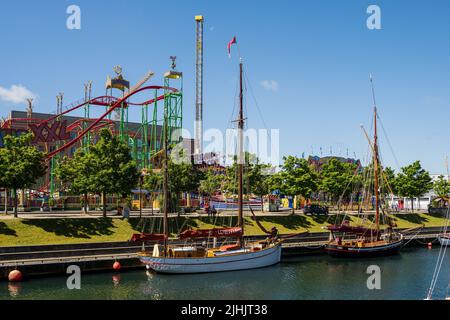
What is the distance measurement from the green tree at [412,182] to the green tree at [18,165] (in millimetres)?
72847

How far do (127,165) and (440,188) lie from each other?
76.1 m

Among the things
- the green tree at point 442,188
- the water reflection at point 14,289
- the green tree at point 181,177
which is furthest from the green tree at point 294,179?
the water reflection at point 14,289

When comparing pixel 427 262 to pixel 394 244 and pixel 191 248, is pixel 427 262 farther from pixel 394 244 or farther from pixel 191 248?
pixel 191 248

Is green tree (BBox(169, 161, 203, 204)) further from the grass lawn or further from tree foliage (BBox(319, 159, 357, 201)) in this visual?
tree foliage (BBox(319, 159, 357, 201))

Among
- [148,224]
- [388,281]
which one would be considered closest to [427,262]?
[388,281]

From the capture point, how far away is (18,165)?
2047 inches


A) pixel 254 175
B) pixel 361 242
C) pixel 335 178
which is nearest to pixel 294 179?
pixel 254 175

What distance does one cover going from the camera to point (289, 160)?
3071 inches

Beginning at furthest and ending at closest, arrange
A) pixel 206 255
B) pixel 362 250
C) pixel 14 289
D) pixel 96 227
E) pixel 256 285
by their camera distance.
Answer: pixel 362 250 → pixel 96 227 → pixel 206 255 → pixel 256 285 → pixel 14 289

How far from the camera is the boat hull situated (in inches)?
2172

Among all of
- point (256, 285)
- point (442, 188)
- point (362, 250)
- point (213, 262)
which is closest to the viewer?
point (256, 285)

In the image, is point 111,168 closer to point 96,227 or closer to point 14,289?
point 96,227

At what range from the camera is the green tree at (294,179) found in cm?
7669

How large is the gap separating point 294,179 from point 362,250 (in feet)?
75.0
